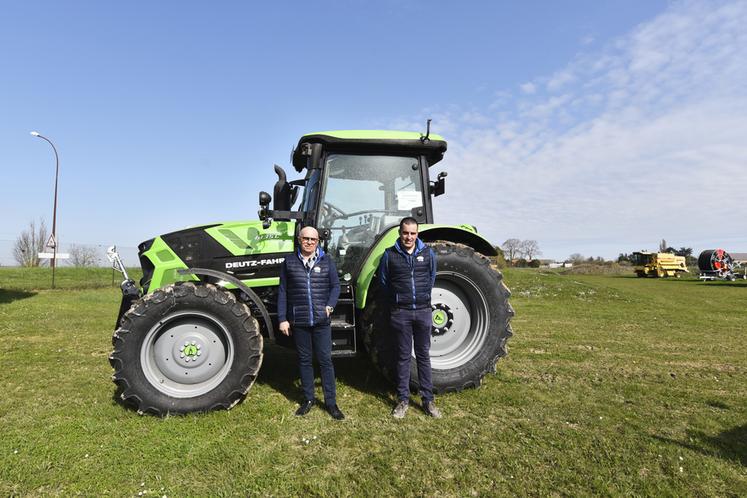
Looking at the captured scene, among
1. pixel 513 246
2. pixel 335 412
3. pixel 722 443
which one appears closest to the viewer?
pixel 722 443

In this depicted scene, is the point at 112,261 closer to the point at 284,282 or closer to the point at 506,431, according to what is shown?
the point at 284,282

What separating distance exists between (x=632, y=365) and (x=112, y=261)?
6.20m

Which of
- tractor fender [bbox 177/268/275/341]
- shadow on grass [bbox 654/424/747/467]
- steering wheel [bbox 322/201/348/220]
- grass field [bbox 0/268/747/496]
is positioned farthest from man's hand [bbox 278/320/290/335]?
shadow on grass [bbox 654/424/747/467]

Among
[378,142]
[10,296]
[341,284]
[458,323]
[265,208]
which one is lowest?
[10,296]

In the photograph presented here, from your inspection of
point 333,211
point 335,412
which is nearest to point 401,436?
point 335,412

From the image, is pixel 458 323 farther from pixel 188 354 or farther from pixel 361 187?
pixel 188 354

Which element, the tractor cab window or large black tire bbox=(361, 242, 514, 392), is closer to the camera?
large black tire bbox=(361, 242, 514, 392)

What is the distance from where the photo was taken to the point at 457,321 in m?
4.46

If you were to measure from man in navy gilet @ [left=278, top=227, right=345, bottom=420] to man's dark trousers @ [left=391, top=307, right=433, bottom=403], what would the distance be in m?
0.58

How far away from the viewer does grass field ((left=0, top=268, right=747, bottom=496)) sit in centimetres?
263

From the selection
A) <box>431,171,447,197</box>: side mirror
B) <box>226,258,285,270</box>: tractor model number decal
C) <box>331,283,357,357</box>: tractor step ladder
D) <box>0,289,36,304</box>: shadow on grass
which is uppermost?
<box>431,171,447,197</box>: side mirror

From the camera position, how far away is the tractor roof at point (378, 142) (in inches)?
172

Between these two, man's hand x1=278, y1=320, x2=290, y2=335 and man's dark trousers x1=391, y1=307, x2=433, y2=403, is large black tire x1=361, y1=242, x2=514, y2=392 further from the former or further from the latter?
man's hand x1=278, y1=320, x2=290, y2=335

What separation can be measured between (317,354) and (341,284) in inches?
33.1
